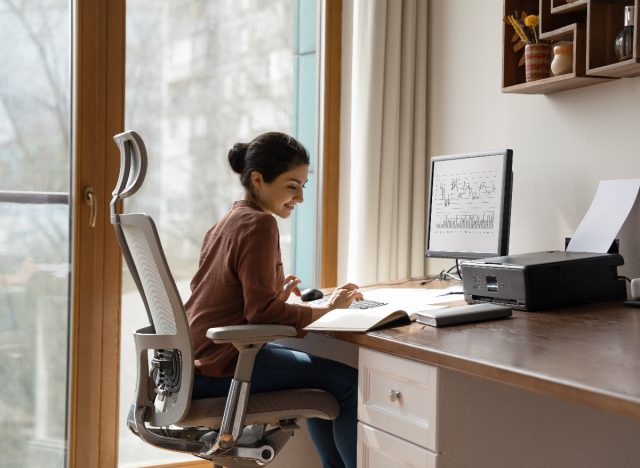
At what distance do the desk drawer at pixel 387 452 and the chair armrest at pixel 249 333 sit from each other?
27 cm

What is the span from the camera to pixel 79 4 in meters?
2.72

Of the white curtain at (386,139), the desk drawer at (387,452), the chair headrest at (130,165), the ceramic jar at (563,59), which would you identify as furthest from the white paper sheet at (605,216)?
the chair headrest at (130,165)

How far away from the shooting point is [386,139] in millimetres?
3211

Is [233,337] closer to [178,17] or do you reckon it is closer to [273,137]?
[273,137]

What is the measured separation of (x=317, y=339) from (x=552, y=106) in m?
1.02

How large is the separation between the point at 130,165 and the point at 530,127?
129 centimetres

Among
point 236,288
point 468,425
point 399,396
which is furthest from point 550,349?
point 236,288

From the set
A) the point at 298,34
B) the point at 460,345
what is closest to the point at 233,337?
the point at 460,345

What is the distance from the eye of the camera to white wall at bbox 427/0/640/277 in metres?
2.25

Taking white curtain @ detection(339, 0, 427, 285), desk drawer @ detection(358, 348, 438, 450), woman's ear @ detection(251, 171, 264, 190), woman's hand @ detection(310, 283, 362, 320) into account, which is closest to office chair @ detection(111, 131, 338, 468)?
woman's hand @ detection(310, 283, 362, 320)

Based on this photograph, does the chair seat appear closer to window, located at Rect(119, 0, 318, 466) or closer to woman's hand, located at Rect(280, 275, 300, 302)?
woman's hand, located at Rect(280, 275, 300, 302)

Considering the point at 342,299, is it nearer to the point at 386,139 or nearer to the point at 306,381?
the point at 306,381

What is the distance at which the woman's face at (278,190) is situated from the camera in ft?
7.06

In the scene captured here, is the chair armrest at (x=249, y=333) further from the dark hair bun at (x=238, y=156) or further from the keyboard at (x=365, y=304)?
the dark hair bun at (x=238, y=156)
